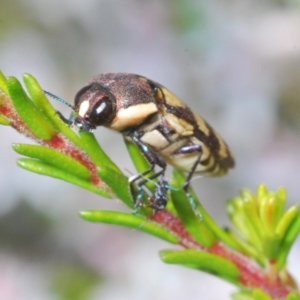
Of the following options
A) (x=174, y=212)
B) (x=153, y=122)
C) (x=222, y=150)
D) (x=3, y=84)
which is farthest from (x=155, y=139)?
(x=3, y=84)

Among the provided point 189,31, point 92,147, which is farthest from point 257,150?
point 92,147

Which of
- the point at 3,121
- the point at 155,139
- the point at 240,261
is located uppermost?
the point at 3,121

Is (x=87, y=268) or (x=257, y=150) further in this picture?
(x=257, y=150)

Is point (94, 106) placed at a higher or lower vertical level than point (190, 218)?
higher

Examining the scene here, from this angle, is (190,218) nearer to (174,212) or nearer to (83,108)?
(174,212)

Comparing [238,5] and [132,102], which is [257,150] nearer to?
[238,5]

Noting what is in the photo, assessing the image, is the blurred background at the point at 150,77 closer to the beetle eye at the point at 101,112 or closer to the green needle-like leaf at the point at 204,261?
the beetle eye at the point at 101,112

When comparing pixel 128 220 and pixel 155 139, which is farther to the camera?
pixel 155 139

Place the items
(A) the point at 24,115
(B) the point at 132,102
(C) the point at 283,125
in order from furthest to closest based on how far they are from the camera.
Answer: (C) the point at 283,125 < (B) the point at 132,102 < (A) the point at 24,115
